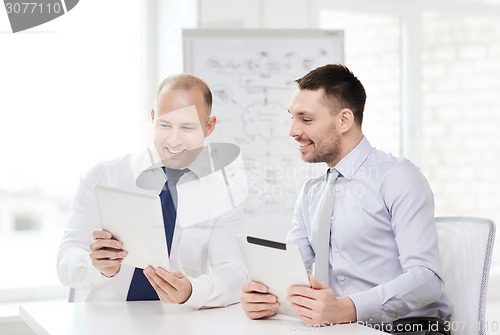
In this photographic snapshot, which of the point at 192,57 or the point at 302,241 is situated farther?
the point at 192,57

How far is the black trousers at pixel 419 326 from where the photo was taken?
6.82 ft

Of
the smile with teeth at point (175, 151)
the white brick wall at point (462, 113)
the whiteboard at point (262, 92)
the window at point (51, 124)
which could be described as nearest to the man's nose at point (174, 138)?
the smile with teeth at point (175, 151)

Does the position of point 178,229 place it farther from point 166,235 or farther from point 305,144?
point 305,144

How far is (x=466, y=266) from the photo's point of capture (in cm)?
217

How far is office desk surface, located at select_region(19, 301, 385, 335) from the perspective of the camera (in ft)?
5.93

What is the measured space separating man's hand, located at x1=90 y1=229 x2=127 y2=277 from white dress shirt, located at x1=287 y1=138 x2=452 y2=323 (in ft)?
2.18

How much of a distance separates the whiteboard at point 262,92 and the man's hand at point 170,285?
155cm

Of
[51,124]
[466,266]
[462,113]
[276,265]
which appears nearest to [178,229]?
[276,265]

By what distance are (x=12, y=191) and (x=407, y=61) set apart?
2443mm

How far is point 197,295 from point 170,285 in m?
0.09

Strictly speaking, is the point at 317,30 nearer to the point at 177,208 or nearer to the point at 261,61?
the point at 261,61

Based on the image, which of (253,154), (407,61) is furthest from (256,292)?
(407,61)

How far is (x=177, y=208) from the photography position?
2.29 m

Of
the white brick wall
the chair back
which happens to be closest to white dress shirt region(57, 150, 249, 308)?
the chair back
